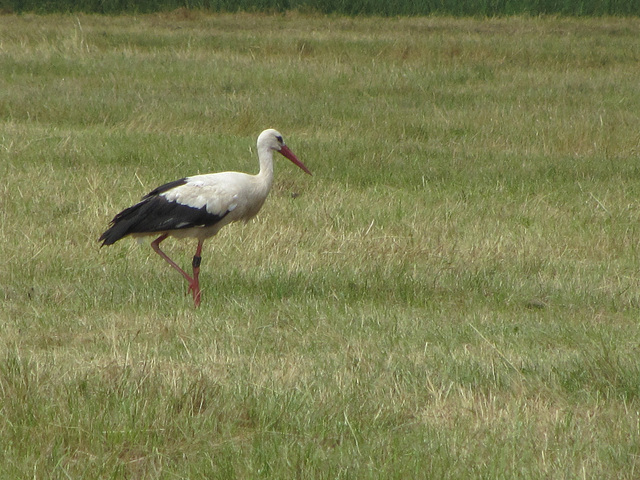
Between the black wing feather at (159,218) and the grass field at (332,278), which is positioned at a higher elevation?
the black wing feather at (159,218)

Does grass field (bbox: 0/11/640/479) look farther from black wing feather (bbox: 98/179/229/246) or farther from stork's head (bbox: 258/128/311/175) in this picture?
stork's head (bbox: 258/128/311/175)

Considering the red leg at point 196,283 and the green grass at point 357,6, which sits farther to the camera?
the green grass at point 357,6

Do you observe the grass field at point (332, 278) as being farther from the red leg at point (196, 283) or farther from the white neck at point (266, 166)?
the white neck at point (266, 166)

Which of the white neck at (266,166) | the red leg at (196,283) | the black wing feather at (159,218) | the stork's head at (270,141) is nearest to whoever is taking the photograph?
the red leg at (196,283)

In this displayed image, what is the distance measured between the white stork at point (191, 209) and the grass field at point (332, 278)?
0.33 m

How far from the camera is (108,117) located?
1185 centimetres

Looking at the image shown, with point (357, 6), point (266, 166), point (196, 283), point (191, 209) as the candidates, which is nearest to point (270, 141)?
point (266, 166)

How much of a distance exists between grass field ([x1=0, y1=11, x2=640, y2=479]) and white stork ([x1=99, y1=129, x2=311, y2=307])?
0.33 meters

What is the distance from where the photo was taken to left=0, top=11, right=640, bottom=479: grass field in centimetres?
354

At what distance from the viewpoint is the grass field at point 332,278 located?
354 centimetres

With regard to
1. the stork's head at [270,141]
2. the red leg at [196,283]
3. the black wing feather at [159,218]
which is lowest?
the red leg at [196,283]

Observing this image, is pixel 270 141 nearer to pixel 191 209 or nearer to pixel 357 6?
pixel 191 209

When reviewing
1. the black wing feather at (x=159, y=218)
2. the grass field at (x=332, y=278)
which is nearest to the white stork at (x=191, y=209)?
the black wing feather at (x=159, y=218)

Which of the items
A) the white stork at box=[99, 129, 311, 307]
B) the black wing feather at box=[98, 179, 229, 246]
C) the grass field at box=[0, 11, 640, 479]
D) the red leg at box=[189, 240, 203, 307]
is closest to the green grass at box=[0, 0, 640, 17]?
the grass field at box=[0, 11, 640, 479]
